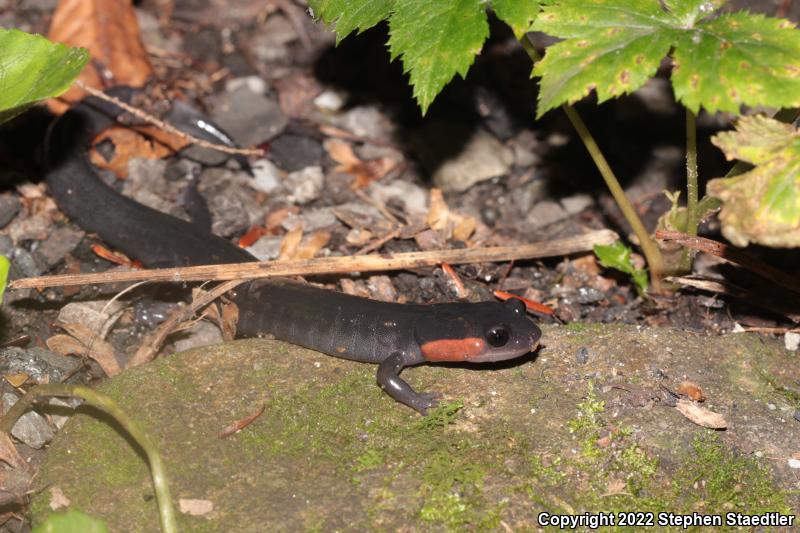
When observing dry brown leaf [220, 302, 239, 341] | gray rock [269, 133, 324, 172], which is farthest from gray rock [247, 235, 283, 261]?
gray rock [269, 133, 324, 172]

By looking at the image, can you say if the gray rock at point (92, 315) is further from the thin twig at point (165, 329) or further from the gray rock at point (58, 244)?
the gray rock at point (58, 244)

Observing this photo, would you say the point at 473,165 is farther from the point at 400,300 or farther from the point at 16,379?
the point at 16,379

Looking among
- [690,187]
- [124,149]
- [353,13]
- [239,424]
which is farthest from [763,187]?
[124,149]

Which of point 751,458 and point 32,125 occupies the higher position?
point 32,125

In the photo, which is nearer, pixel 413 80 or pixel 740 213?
pixel 740 213

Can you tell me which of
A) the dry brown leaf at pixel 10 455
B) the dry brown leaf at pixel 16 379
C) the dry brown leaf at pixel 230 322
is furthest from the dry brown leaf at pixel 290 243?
the dry brown leaf at pixel 10 455

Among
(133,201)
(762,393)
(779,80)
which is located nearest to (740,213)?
(779,80)

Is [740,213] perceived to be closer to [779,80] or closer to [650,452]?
[779,80]
